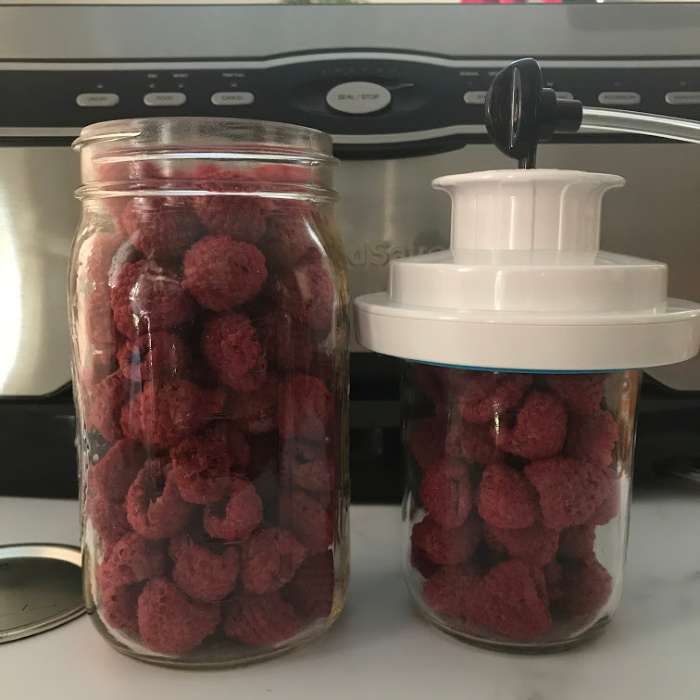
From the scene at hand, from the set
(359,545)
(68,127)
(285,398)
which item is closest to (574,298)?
(285,398)

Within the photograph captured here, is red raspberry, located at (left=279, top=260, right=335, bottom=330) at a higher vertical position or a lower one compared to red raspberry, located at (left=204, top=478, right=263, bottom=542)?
higher

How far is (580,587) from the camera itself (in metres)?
0.38

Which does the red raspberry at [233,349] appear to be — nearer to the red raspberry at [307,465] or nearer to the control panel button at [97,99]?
the red raspberry at [307,465]

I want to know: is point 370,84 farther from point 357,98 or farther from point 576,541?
point 576,541

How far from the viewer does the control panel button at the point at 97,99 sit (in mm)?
552

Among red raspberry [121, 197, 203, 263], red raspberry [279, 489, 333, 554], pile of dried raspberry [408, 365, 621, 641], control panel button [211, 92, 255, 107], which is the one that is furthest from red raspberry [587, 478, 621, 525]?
control panel button [211, 92, 255, 107]

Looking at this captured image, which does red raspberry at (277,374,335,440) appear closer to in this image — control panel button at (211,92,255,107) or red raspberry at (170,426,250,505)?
red raspberry at (170,426,250,505)

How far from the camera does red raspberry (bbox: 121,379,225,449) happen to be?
1.15 ft

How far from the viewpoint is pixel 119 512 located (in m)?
0.36

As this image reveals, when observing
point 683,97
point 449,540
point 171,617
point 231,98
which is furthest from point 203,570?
point 683,97

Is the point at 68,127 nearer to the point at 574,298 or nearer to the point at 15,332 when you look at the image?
the point at 15,332

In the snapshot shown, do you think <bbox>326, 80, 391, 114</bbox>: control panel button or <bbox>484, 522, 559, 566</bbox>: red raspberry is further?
<bbox>326, 80, 391, 114</bbox>: control panel button

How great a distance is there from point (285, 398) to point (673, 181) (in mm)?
384

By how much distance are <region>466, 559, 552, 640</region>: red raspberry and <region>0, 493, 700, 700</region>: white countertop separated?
0.02 meters
